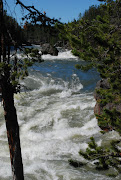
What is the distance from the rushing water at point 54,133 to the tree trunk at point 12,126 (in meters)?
0.26

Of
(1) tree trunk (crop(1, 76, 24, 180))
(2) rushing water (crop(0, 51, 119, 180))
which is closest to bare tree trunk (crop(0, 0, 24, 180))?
(1) tree trunk (crop(1, 76, 24, 180))

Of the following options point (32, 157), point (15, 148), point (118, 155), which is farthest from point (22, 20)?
point (32, 157)

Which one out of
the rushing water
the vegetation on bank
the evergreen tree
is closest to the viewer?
the evergreen tree

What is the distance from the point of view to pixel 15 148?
3717 millimetres

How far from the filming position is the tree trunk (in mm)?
3514

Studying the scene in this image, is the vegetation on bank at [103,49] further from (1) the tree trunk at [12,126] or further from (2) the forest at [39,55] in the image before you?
(1) the tree trunk at [12,126]

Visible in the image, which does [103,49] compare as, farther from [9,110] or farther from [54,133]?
[54,133]

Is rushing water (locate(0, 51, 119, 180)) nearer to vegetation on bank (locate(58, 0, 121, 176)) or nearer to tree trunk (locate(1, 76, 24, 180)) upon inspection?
tree trunk (locate(1, 76, 24, 180))

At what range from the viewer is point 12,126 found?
3658 mm

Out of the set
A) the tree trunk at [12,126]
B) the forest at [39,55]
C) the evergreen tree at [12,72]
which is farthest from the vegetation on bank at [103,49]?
the tree trunk at [12,126]

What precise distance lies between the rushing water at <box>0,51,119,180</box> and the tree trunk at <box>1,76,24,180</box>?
0.85 ft

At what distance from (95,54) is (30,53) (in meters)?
1.27

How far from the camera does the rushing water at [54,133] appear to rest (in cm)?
561

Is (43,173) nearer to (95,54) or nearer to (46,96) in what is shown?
(95,54)
